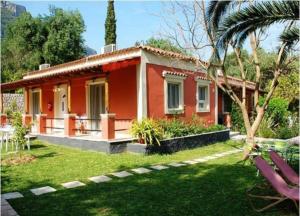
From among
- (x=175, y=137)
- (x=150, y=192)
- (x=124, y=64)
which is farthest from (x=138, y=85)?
(x=150, y=192)

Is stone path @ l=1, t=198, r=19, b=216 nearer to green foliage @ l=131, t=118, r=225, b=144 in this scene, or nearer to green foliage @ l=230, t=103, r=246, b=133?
green foliage @ l=131, t=118, r=225, b=144

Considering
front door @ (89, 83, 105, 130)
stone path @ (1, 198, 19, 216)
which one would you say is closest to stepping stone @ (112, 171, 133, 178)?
stone path @ (1, 198, 19, 216)

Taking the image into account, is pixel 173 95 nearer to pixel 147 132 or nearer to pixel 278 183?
pixel 147 132

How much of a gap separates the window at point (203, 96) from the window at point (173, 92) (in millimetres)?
2028

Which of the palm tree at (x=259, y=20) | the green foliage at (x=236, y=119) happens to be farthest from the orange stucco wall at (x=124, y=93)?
the green foliage at (x=236, y=119)

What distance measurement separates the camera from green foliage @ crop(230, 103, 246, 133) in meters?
22.2

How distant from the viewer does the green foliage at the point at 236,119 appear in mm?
22167

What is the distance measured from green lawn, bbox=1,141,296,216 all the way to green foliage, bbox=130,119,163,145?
73cm

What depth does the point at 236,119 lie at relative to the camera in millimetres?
22484

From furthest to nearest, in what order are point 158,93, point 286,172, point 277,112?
point 277,112
point 158,93
point 286,172

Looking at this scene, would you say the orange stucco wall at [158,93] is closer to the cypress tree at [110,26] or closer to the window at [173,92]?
the window at [173,92]

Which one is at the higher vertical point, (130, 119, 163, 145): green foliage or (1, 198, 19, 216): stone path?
(130, 119, 163, 145): green foliage

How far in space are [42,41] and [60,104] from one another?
76.7ft

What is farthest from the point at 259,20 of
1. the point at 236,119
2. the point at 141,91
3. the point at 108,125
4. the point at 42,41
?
the point at 42,41
